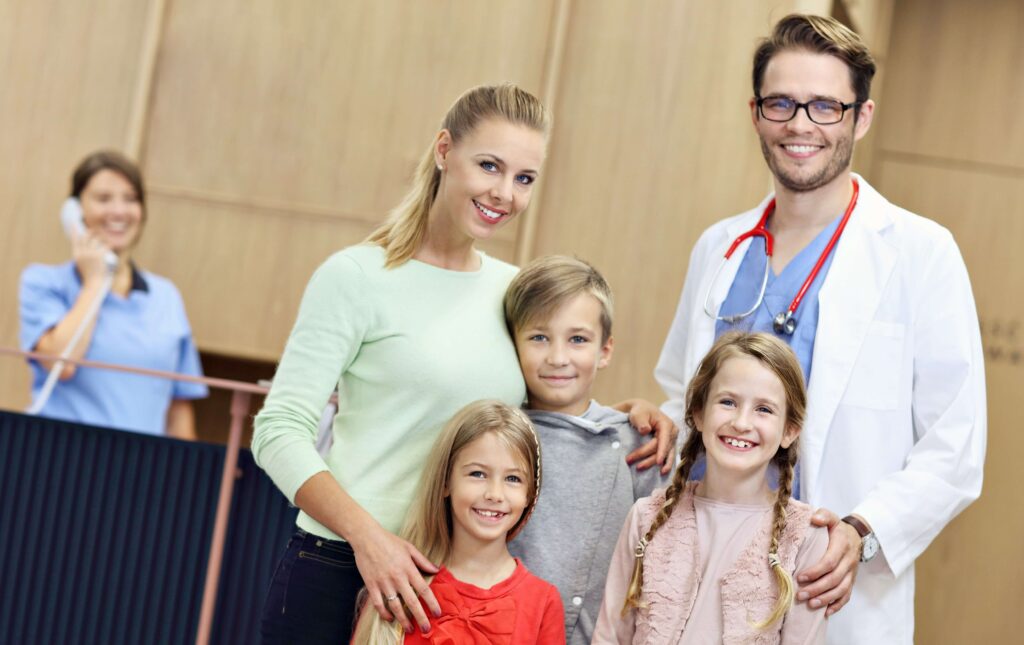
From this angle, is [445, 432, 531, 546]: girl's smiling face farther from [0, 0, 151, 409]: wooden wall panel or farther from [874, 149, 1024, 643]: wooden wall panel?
[0, 0, 151, 409]: wooden wall panel

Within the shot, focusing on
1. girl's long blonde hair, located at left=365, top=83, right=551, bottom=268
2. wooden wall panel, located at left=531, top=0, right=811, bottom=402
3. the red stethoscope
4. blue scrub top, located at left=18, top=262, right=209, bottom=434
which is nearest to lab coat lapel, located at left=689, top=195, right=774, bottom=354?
the red stethoscope

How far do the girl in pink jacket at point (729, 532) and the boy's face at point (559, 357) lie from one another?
194 mm

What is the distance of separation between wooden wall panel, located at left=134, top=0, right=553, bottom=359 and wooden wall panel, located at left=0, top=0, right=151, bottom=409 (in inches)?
7.3

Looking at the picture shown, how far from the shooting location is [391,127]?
13.0 feet

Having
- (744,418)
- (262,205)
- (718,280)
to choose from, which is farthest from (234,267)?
(744,418)

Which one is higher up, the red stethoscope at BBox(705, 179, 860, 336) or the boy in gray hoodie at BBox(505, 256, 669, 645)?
the red stethoscope at BBox(705, 179, 860, 336)

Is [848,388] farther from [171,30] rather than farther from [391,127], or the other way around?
[171,30]

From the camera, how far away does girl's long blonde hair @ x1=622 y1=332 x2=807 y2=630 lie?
176 centimetres

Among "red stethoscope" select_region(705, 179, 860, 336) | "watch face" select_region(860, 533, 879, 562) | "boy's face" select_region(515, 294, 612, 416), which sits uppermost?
"red stethoscope" select_region(705, 179, 860, 336)

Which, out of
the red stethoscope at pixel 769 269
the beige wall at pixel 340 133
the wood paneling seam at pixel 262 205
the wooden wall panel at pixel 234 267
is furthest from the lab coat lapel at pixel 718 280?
the wooden wall panel at pixel 234 267

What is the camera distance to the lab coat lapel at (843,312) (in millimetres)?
1916

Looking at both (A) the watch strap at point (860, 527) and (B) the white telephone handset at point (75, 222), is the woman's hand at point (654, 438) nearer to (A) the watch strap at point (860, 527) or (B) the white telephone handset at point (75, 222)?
(A) the watch strap at point (860, 527)

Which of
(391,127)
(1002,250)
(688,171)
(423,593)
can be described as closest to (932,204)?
(1002,250)

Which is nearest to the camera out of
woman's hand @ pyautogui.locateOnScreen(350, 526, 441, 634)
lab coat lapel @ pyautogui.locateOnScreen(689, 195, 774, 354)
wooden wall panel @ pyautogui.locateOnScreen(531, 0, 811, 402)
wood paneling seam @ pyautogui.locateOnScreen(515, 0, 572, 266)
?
woman's hand @ pyautogui.locateOnScreen(350, 526, 441, 634)
